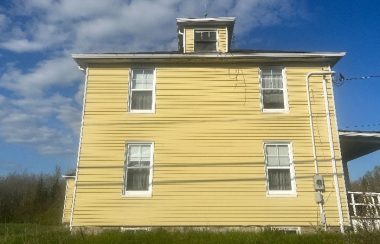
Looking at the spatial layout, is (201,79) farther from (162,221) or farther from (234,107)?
(162,221)

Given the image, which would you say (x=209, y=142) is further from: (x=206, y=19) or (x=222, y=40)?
(x=206, y=19)

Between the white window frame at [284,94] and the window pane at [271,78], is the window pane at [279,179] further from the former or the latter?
the window pane at [271,78]

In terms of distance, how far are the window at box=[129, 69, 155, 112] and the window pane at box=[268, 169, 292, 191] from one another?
565 centimetres

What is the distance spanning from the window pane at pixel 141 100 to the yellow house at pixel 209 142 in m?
0.04

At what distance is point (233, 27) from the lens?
18141 mm

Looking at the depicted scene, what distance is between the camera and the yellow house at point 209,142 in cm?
1361

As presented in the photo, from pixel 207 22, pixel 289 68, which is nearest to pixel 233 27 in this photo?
pixel 207 22

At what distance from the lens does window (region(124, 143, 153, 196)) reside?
14.0 metres

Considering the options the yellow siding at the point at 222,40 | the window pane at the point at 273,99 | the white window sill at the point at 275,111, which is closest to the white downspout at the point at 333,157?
the white window sill at the point at 275,111

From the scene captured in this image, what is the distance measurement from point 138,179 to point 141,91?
12.6ft

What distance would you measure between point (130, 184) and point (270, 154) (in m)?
5.83

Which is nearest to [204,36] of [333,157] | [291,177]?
[291,177]

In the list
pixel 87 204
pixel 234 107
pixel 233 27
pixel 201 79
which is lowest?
pixel 87 204

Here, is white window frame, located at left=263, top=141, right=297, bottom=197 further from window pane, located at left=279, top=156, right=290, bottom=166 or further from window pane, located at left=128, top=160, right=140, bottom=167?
window pane, located at left=128, top=160, right=140, bottom=167
